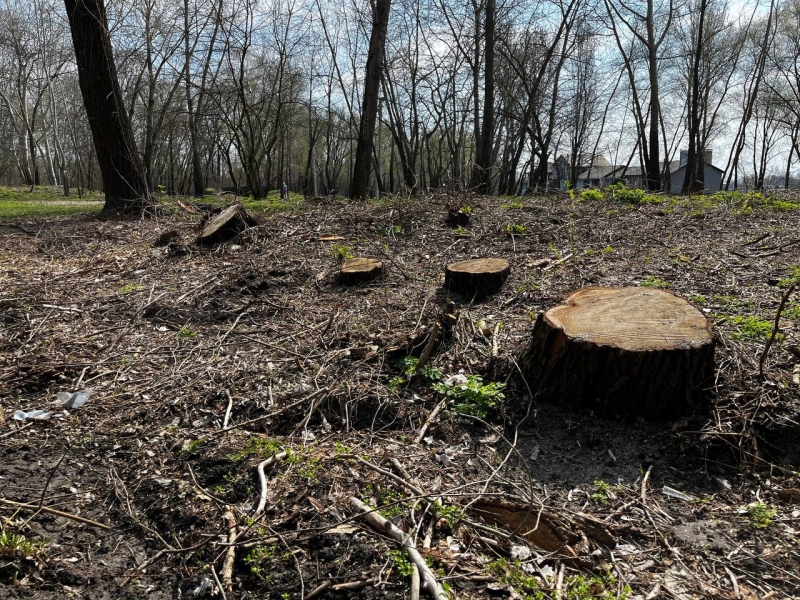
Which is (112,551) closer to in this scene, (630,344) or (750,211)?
(630,344)

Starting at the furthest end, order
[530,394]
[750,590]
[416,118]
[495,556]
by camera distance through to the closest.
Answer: [416,118] < [530,394] < [495,556] < [750,590]

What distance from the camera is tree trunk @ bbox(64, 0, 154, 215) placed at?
26.8ft

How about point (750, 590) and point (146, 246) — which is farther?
point (146, 246)

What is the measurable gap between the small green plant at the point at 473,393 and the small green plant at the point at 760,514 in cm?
125

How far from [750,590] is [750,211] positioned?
6.64 meters

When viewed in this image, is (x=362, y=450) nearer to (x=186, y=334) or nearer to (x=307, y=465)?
(x=307, y=465)

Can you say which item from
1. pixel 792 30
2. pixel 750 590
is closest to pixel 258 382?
pixel 750 590

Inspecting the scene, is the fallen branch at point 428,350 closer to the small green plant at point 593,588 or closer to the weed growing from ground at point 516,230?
the small green plant at point 593,588

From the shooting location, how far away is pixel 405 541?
2.02 meters

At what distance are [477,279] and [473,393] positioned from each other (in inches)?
64.3

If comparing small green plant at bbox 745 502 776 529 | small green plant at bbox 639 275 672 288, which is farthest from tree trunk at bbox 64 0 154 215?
small green plant at bbox 745 502 776 529

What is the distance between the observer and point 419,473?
2.58 meters

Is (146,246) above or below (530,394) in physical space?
above

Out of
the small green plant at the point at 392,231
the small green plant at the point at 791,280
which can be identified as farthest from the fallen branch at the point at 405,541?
the small green plant at the point at 392,231
